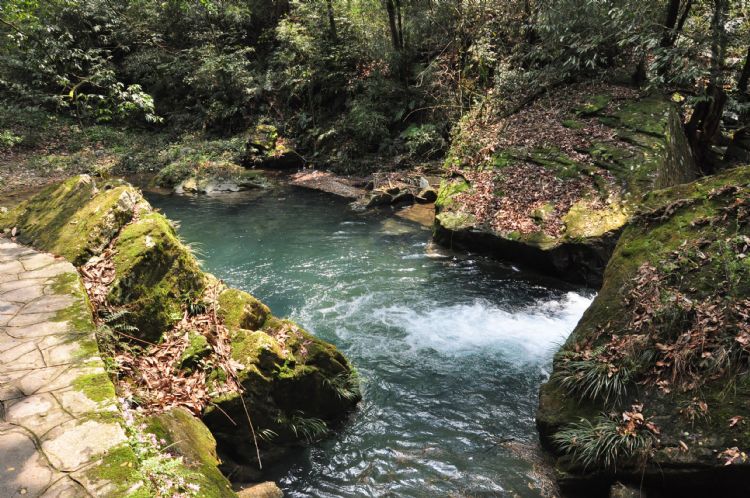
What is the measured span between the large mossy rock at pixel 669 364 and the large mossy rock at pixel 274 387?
2.36 metres

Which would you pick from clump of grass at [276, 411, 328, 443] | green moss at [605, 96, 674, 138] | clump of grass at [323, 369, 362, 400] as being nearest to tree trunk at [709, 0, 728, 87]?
green moss at [605, 96, 674, 138]

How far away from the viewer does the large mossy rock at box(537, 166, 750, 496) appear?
384cm

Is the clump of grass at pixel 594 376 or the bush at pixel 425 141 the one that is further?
the bush at pixel 425 141

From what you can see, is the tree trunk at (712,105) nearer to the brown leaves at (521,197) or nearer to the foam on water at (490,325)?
the brown leaves at (521,197)

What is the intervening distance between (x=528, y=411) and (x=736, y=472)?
229 cm

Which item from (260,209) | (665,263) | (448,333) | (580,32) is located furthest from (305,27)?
(665,263)

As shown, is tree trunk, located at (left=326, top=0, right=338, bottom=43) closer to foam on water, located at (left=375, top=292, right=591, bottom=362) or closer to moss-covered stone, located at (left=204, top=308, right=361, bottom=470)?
foam on water, located at (left=375, top=292, right=591, bottom=362)

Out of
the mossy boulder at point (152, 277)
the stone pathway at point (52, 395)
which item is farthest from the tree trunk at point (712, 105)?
the stone pathway at point (52, 395)

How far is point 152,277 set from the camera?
4.71m

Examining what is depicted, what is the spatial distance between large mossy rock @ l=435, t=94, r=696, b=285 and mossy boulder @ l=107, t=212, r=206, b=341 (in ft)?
21.8

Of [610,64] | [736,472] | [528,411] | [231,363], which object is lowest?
[528,411]

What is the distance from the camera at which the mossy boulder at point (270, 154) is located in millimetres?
19688

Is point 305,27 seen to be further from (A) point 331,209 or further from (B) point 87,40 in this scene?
(B) point 87,40

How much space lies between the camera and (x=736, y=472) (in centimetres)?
358
